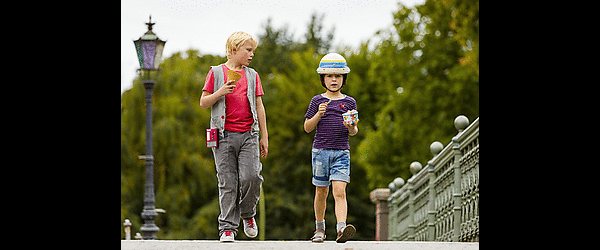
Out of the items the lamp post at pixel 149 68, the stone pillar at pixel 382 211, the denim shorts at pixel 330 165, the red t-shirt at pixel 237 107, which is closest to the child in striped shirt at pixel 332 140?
the denim shorts at pixel 330 165

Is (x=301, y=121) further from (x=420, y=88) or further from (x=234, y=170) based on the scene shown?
(x=234, y=170)

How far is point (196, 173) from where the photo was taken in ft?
127

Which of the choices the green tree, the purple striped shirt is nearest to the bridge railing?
the purple striped shirt

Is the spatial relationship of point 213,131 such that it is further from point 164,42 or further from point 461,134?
point 164,42

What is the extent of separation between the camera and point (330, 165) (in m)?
8.62

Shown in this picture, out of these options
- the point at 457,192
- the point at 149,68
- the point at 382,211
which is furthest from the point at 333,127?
the point at 382,211

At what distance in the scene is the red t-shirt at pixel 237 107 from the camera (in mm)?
8320

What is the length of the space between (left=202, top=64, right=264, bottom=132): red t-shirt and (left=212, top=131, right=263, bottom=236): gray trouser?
6 cm

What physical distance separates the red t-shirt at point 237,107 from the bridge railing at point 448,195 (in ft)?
10.6

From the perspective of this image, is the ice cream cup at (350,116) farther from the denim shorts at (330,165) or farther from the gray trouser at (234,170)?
the gray trouser at (234,170)

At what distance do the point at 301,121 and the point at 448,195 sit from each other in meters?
30.7

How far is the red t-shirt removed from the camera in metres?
8.32
